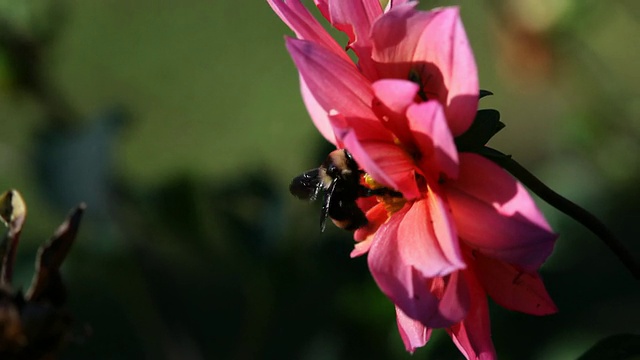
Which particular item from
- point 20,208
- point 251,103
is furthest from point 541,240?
point 251,103

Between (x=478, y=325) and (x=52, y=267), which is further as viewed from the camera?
(x=478, y=325)

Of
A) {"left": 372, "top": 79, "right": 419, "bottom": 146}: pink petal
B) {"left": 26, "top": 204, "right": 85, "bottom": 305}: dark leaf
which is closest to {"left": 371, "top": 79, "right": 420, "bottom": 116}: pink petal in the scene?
{"left": 372, "top": 79, "right": 419, "bottom": 146}: pink petal

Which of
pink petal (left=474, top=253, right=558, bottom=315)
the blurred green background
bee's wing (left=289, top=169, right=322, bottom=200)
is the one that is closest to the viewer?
pink petal (left=474, top=253, right=558, bottom=315)

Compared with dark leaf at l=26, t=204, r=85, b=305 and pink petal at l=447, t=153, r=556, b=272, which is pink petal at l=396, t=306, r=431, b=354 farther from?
dark leaf at l=26, t=204, r=85, b=305

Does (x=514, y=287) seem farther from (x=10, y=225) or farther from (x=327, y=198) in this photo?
(x=10, y=225)

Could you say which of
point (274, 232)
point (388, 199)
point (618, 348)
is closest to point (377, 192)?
point (388, 199)

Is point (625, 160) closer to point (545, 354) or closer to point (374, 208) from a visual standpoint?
point (545, 354)

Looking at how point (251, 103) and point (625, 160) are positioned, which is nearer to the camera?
A: point (625, 160)
